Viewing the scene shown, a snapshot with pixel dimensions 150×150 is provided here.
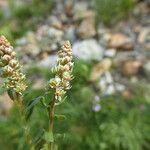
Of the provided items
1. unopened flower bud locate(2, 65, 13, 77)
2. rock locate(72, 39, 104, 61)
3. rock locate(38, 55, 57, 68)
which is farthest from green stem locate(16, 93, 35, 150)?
rock locate(38, 55, 57, 68)

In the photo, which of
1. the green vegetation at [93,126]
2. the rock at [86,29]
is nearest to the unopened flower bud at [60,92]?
the green vegetation at [93,126]

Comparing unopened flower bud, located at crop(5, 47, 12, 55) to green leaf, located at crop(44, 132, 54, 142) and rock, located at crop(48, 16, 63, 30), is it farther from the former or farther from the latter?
rock, located at crop(48, 16, 63, 30)

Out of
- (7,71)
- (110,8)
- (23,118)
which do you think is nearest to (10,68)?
(7,71)

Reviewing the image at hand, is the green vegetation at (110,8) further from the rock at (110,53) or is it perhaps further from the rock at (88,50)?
Answer: the rock at (110,53)

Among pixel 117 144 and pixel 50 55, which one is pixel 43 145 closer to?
pixel 117 144

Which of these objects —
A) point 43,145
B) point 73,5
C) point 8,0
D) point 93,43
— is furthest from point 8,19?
point 43,145

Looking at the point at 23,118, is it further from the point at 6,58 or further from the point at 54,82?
the point at 6,58

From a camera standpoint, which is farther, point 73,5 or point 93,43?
point 73,5
